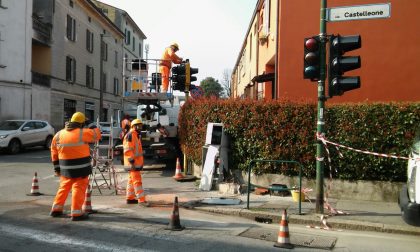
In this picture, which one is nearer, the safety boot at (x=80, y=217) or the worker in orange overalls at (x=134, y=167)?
the safety boot at (x=80, y=217)

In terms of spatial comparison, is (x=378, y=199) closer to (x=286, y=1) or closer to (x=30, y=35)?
(x=286, y=1)

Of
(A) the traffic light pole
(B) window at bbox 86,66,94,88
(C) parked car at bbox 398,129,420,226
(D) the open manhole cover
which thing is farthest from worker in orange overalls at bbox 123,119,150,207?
(B) window at bbox 86,66,94,88

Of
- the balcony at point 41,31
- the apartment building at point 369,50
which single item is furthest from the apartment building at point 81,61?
the apartment building at point 369,50

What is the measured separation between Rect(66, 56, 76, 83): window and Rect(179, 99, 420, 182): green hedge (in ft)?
84.2

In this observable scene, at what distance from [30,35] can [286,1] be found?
20.0m

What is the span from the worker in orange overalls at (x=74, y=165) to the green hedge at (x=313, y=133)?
4.17 meters

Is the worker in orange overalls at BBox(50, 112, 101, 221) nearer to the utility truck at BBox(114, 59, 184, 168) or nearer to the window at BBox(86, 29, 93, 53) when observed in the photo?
the utility truck at BBox(114, 59, 184, 168)

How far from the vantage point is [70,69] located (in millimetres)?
35031

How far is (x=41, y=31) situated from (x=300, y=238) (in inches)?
1072

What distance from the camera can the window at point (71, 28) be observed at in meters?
34.4

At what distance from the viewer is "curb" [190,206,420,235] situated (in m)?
7.26

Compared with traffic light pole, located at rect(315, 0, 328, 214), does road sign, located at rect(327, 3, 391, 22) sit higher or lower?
higher

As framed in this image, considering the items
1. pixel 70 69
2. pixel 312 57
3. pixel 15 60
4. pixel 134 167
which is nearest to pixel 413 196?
pixel 312 57

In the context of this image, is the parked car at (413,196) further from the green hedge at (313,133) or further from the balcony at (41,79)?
the balcony at (41,79)
